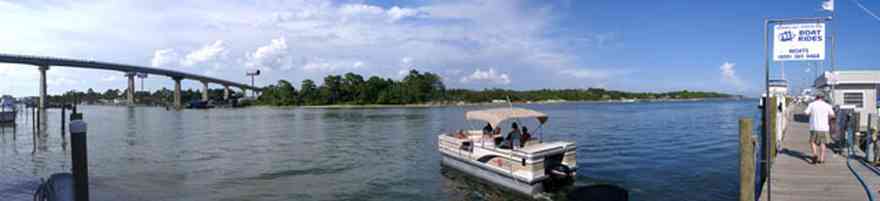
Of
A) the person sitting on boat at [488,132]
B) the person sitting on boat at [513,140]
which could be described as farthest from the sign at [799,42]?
the person sitting on boat at [488,132]

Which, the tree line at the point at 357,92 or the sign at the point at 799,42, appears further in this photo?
the tree line at the point at 357,92

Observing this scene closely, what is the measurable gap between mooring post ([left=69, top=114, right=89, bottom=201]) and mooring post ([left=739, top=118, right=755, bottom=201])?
35.6 feet

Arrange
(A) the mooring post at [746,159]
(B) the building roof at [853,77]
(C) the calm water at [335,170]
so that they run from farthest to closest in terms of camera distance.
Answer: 1. (B) the building roof at [853,77]
2. (C) the calm water at [335,170]
3. (A) the mooring post at [746,159]

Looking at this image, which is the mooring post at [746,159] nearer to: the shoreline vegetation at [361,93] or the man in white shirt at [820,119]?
the man in white shirt at [820,119]

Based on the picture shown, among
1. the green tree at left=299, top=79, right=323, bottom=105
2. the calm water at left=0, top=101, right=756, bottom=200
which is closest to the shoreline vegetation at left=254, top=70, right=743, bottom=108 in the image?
the green tree at left=299, top=79, right=323, bottom=105

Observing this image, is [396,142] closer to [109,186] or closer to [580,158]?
[580,158]

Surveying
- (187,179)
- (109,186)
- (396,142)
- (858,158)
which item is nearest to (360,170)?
(187,179)

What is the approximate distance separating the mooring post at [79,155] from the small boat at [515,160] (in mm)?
10860

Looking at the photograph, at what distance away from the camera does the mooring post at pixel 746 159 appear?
9641 millimetres

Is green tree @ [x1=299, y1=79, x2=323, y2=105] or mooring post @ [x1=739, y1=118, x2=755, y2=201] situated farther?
green tree @ [x1=299, y1=79, x2=323, y2=105]

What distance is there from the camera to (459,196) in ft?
56.1

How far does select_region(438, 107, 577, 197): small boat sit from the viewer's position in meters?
15.5

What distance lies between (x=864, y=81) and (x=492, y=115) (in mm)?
19029

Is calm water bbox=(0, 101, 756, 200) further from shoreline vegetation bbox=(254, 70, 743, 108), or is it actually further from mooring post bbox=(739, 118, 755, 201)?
shoreline vegetation bbox=(254, 70, 743, 108)
